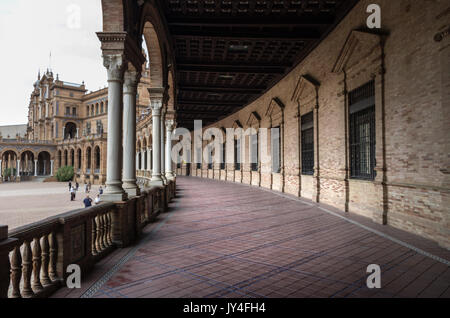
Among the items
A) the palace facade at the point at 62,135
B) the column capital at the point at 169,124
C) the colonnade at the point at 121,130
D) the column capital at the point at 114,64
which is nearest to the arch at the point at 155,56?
the colonnade at the point at 121,130

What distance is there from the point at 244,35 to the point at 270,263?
9082mm

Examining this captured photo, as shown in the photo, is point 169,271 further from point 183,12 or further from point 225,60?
point 225,60

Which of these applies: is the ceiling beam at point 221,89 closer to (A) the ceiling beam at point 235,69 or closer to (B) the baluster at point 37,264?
(A) the ceiling beam at point 235,69

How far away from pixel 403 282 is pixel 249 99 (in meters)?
19.1

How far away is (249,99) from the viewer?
2191 centimetres

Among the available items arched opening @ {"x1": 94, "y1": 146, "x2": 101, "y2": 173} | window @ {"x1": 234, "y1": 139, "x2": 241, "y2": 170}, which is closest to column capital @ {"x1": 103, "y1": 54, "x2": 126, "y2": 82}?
window @ {"x1": 234, "y1": 139, "x2": 241, "y2": 170}

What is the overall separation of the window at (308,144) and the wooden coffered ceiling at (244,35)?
2.77 meters

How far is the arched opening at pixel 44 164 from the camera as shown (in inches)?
2489

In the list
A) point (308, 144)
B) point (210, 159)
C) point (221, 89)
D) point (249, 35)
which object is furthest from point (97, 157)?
point (249, 35)

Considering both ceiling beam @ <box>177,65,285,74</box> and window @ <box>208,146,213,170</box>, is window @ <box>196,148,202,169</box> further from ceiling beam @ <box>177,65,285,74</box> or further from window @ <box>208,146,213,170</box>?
ceiling beam @ <box>177,65,285,74</box>

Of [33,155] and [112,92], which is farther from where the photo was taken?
[33,155]

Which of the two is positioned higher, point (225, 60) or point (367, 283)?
point (225, 60)
